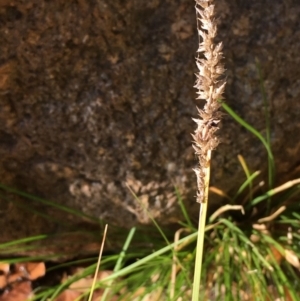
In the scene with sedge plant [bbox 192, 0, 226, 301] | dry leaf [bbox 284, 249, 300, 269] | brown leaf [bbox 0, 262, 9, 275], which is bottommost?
brown leaf [bbox 0, 262, 9, 275]

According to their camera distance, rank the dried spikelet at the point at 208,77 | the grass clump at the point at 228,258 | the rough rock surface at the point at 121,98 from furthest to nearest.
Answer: the grass clump at the point at 228,258
the rough rock surface at the point at 121,98
the dried spikelet at the point at 208,77

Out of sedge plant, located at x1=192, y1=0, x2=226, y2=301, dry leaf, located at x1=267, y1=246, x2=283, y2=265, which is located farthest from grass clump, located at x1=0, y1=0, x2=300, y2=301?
sedge plant, located at x1=192, y1=0, x2=226, y2=301

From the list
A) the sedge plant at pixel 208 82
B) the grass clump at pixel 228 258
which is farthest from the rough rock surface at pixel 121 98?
the sedge plant at pixel 208 82

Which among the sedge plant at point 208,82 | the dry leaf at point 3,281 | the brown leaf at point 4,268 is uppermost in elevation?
the sedge plant at point 208,82

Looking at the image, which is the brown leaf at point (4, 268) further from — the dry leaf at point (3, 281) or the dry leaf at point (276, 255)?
the dry leaf at point (276, 255)

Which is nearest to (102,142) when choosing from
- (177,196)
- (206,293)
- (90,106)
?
(90,106)

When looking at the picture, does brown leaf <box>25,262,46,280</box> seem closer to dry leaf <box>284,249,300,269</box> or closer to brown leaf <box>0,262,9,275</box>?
brown leaf <box>0,262,9,275</box>

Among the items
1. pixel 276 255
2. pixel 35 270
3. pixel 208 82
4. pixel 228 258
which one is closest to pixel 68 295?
pixel 35 270

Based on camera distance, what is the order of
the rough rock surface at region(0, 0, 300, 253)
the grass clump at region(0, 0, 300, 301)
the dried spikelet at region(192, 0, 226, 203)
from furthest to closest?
the grass clump at region(0, 0, 300, 301)
the rough rock surface at region(0, 0, 300, 253)
the dried spikelet at region(192, 0, 226, 203)

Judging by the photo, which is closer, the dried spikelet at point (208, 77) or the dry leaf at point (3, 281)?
the dried spikelet at point (208, 77)
